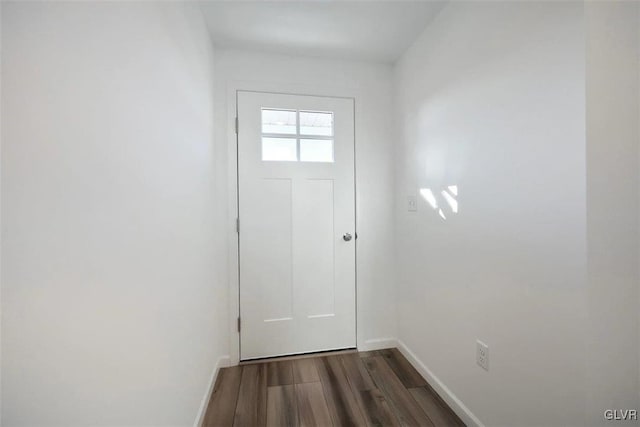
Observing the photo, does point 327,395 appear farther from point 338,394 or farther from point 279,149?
point 279,149

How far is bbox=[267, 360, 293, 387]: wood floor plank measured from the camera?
1.72 meters

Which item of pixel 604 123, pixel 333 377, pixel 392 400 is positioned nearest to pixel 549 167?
pixel 604 123

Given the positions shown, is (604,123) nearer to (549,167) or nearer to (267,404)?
(549,167)

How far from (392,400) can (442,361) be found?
386mm

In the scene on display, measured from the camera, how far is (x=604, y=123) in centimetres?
87

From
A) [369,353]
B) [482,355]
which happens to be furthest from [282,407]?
[482,355]

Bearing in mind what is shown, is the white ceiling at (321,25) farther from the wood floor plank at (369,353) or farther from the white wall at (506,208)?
the wood floor plank at (369,353)

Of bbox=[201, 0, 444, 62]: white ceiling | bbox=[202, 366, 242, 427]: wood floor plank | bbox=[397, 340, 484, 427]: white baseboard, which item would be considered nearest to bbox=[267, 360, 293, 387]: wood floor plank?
bbox=[202, 366, 242, 427]: wood floor plank

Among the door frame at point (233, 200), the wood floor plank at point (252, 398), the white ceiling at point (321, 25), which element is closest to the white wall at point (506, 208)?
the white ceiling at point (321, 25)

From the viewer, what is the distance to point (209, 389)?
61.9 inches

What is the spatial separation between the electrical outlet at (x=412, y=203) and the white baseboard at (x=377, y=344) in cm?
111

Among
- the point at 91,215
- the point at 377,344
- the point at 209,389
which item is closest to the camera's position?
the point at 91,215

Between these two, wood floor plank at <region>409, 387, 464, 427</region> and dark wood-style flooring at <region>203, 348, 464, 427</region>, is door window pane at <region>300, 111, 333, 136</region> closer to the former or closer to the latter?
dark wood-style flooring at <region>203, 348, 464, 427</region>

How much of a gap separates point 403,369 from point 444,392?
0.35 m
